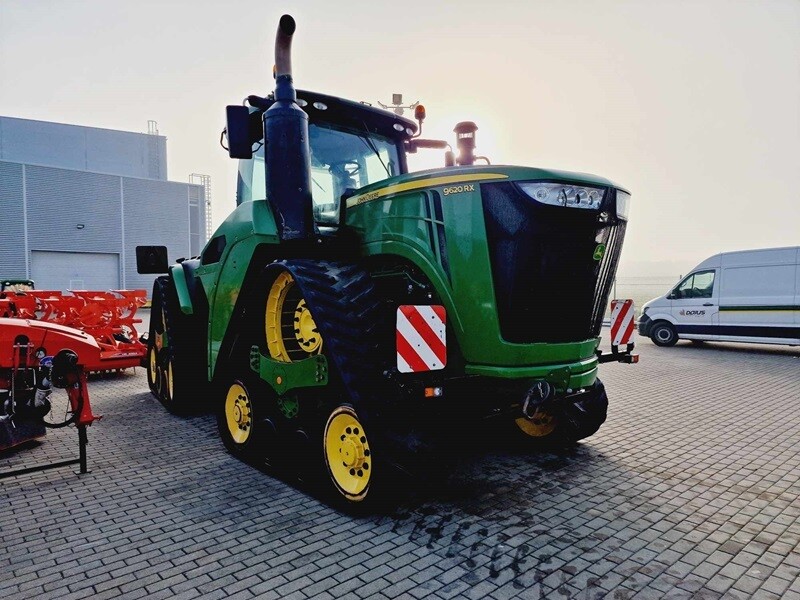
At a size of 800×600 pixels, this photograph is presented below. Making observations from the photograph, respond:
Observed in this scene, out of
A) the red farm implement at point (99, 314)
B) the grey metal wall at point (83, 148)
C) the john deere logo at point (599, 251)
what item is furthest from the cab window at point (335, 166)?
the grey metal wall at point (83, 148)

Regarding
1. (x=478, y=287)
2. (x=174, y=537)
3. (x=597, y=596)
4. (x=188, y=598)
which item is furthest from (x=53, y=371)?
(x=597, y=596)

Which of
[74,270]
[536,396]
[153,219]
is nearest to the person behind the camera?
[536,396]

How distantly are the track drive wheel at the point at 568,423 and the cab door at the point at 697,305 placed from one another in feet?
32.0

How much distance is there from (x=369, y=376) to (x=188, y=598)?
156cm

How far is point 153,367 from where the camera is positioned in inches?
300

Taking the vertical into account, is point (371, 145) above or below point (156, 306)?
above

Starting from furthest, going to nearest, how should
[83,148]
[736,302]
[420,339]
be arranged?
1. [83,148]
2. [736,302]
3. [420,339]

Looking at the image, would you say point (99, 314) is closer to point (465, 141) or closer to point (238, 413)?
point (238, 413)

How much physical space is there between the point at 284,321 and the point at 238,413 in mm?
1119

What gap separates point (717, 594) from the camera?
2.75 metres

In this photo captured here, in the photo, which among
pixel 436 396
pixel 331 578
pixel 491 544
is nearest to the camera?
pixel 331 578

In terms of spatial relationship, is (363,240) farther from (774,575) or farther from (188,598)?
(774,575)

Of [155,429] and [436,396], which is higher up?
[436,396]

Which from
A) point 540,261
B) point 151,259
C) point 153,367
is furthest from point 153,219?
point 540,261
